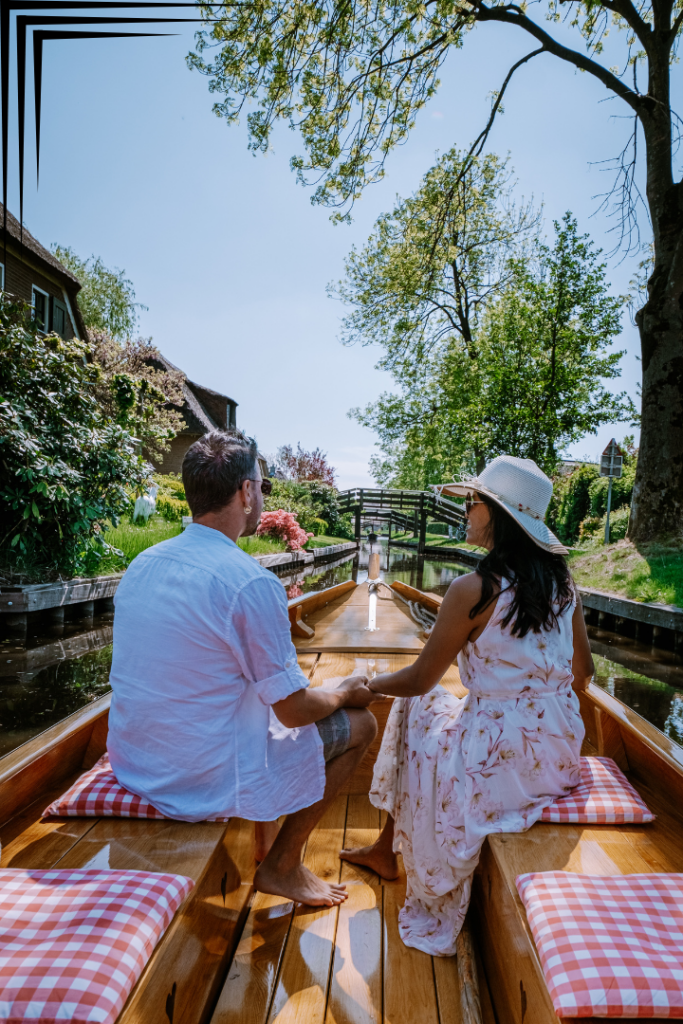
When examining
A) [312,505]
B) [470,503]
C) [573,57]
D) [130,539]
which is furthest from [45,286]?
[470,503]

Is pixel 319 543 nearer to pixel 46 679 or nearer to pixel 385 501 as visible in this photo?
pixel 385 501

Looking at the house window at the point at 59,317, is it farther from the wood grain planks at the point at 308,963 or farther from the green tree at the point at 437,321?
the wood grain planks at the point at 308,963

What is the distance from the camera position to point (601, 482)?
1566 centimetres

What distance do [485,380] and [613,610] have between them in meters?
7.80

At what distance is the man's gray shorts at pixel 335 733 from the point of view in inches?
63.9

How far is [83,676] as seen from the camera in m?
5.12

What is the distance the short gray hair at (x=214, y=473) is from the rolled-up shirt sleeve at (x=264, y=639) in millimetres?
252

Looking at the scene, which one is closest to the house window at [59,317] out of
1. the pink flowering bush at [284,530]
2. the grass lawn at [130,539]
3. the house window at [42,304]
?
the house window at [42,304]

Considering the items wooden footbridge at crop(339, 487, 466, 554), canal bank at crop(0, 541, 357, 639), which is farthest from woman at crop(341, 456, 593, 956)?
wooden footbridge at crop(339, 487, 466, 554)

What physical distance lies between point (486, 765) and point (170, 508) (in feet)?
44.3

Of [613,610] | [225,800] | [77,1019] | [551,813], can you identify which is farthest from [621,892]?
[613,610]

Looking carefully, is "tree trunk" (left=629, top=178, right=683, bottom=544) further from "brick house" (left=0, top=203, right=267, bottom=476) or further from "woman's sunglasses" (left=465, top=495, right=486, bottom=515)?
"woman's sunglasses" (left=465, top=495, right=486, bottom=515)

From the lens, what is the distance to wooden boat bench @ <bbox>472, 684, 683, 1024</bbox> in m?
1.18

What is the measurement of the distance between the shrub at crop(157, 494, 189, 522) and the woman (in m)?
12.6
